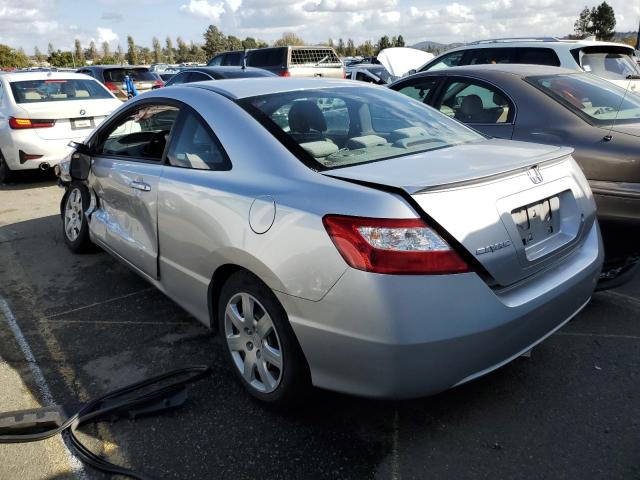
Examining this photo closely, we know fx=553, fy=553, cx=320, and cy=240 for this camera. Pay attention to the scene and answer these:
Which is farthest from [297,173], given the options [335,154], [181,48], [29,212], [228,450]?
[181,48]

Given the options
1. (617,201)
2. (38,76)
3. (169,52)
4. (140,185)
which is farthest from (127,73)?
(169,52)

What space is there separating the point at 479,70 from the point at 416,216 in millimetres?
3258

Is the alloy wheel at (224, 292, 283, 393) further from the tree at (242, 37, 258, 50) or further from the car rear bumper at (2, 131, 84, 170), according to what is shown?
the tree at (242, 37, 258, 50)

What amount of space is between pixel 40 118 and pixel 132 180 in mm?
5231

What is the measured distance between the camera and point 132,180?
11.7 ft

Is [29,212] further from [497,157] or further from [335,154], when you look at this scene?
[497,157]

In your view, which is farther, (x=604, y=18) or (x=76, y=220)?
(x=604, y=18)

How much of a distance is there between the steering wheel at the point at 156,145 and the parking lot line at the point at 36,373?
4.74 feet

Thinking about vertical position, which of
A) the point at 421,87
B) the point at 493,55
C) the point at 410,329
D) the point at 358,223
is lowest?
the point at 410,329

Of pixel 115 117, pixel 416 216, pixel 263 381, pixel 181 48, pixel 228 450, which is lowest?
pixel 228 450

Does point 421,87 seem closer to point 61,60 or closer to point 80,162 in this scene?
point 80,162

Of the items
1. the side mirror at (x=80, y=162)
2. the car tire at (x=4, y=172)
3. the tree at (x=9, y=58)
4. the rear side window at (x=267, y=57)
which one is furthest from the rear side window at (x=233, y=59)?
the tree at (x=9, y=58)

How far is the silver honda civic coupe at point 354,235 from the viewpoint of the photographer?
2.09m

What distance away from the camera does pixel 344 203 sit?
2182 millimetres
